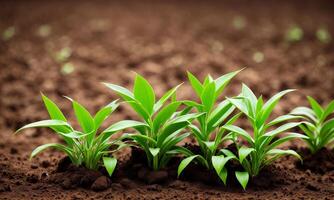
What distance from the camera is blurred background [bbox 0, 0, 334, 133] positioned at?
13.2 ft

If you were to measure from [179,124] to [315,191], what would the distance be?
0.76m

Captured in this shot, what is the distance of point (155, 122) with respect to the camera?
2.27 metres

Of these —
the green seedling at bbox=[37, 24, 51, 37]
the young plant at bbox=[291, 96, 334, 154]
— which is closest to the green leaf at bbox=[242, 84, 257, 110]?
the young plant at bbox=[291, 96, 334, 154]

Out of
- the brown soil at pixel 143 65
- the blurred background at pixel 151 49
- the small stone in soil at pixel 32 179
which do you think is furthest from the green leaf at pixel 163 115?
the blurred background at pixel 151 49

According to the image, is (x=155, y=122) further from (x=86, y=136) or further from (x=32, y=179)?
(x=32, y=179)

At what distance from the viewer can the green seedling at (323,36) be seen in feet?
17.0

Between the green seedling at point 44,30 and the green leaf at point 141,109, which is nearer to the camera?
the green leaf at point 141,109

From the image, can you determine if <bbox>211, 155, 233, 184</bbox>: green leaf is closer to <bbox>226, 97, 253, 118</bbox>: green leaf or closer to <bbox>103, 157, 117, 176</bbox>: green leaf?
<bbox>226, 97, 253, 118</bbox>: green leaf

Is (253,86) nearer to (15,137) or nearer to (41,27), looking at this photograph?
(15,137)

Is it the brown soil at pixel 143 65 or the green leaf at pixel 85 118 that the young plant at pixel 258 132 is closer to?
the brown soil at pixel 143 65

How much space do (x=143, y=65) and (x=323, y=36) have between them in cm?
220

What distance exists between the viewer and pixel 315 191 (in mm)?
2260

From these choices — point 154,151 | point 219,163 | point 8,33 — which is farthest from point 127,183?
point 8,33

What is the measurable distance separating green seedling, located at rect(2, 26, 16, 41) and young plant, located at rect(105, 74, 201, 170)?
343 centimetres
